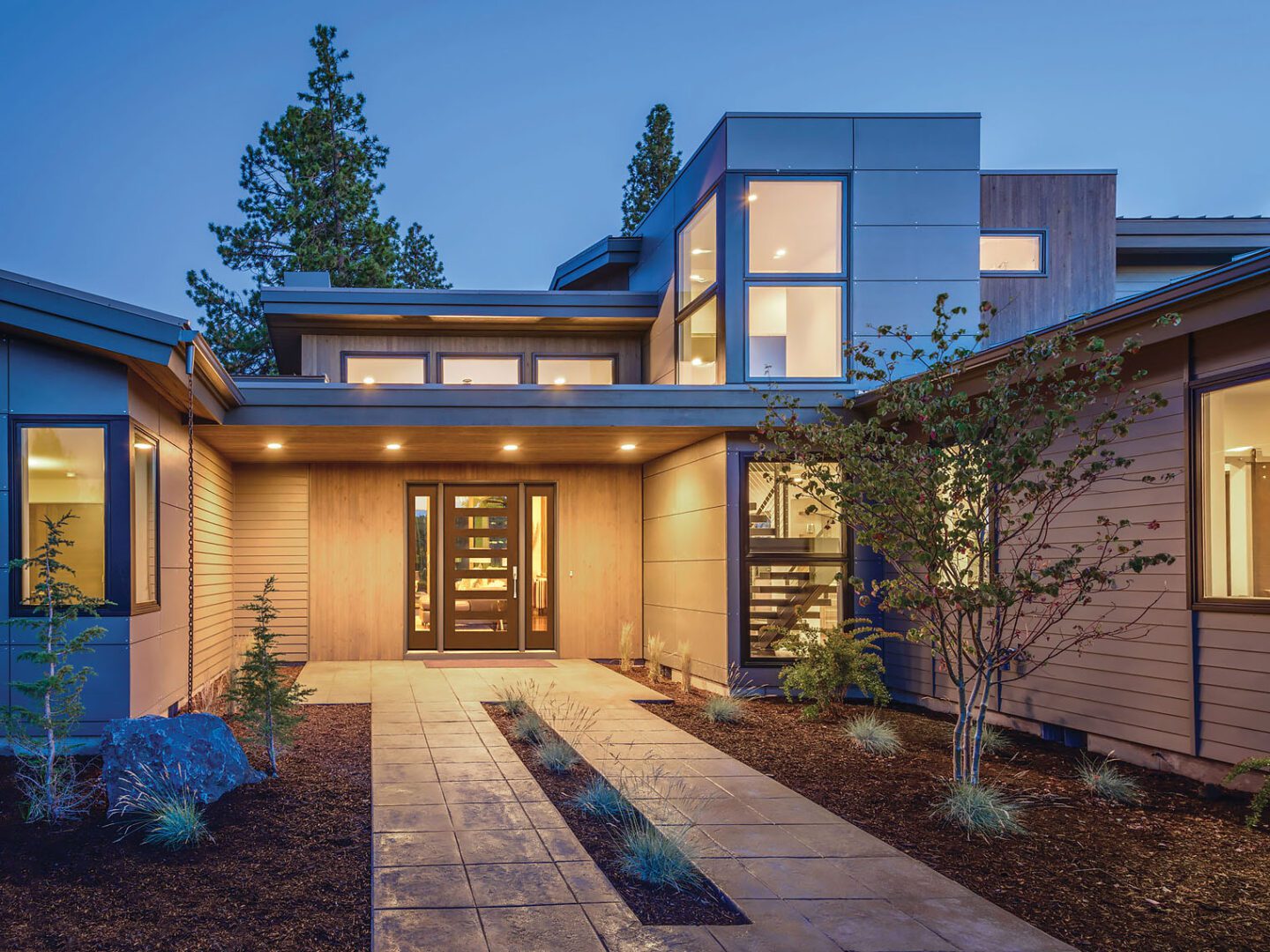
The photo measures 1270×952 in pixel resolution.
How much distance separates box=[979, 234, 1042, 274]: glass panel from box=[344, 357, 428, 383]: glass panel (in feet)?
22.8

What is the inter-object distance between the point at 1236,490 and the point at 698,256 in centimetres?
634

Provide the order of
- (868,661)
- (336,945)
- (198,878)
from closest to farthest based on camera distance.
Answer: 1. (336,945)
2. (198,878)
3. (868,661)

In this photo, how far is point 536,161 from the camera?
12938 cm

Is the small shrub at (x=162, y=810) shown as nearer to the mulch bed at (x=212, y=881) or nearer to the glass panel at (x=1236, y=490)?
the mulch bed at (x=212, y=881)

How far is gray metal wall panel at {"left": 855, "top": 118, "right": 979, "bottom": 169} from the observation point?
10.3 m

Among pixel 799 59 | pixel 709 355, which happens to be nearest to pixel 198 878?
pixel 709 355

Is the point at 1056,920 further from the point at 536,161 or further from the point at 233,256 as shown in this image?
the point at 536,161

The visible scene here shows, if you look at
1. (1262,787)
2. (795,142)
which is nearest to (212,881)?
(1262,787)

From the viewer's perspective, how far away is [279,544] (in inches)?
507

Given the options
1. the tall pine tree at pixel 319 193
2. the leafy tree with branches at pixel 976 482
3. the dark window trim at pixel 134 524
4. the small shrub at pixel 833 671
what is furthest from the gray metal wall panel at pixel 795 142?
the tall pine tree at pixel 319 193

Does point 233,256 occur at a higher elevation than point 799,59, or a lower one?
lower

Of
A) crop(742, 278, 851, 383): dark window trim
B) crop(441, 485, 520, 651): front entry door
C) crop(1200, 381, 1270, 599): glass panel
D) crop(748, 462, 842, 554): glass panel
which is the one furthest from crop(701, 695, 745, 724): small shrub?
crop(441, 485, 520, 651): front entry door

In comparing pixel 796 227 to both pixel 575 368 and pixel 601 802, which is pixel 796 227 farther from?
pixel 601 802

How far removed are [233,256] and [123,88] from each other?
102621mm
